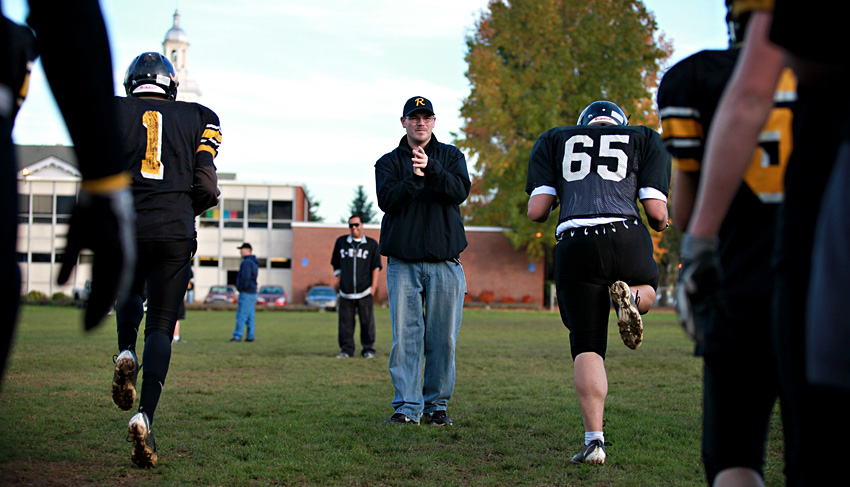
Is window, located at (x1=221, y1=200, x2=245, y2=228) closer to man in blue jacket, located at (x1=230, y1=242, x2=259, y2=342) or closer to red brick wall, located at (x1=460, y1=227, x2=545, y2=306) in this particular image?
red brick wall, located at (x1=460, y1=227, x2=545, y2=306)

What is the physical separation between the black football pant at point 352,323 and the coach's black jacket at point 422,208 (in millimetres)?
6752

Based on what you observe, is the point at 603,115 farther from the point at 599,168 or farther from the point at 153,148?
the point at 153,148

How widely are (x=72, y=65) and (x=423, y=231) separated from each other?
5.24m

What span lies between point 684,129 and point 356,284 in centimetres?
1211

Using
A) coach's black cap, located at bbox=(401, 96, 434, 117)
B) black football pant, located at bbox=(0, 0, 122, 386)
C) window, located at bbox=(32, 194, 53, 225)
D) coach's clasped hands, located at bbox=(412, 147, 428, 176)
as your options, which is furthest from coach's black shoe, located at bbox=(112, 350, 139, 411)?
window, located at bbox=(32, 194, 53, 225)

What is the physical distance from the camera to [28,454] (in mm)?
5199

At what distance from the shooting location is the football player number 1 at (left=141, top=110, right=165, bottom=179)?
16.6 feet

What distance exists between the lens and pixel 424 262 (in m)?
7.07

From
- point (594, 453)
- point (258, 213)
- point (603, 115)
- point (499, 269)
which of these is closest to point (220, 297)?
point (258, 213)

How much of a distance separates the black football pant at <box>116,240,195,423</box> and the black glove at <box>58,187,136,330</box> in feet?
10.0

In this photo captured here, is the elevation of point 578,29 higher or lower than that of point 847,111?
higher

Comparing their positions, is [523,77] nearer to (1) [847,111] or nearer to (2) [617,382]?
(2) [617,382]

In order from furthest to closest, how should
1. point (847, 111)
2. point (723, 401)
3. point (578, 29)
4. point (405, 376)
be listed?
point (578, 29), point (405, 376), point (723, 401), point (847, 111)

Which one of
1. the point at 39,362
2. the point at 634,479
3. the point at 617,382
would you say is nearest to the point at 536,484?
the point at 634,479
